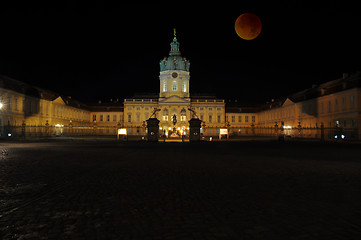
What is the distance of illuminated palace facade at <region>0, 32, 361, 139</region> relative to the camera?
1913 inches

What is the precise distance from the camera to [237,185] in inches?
323

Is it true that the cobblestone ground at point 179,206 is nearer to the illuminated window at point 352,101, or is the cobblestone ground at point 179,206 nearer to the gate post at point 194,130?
the gate post at point 194,130

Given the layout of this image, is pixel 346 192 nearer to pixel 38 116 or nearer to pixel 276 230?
pixel 276 230

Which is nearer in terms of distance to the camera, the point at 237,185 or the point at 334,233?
the point at 334,233

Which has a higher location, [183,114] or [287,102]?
[287,102]

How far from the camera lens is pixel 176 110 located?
87.2m

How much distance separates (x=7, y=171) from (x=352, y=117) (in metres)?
48.1

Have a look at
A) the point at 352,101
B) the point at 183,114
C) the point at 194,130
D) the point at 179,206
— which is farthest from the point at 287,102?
the point at 179,206

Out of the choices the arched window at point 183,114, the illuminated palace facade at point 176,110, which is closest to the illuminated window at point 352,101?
the illuminated palace facade at point 176,110

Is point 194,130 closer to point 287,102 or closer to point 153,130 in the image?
point 153,130

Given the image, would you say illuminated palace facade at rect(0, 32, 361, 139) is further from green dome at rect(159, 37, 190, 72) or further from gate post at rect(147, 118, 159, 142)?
gate post at rect(147, 118, 159, 142)

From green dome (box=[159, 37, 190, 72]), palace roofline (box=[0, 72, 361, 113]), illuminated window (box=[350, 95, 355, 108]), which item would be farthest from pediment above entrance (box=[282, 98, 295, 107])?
green dome (box=[159, 37, 190, 72])

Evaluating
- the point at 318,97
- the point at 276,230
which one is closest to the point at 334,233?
the point at 276,230

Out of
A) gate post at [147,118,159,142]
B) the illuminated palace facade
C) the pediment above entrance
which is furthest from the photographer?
the pediment above entrance
